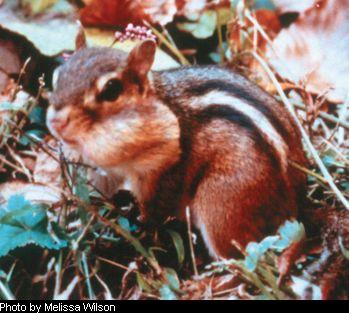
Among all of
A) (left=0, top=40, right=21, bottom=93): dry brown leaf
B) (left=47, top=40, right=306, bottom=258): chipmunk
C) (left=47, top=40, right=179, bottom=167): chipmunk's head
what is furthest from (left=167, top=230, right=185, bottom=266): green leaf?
(left=0, top=40, right=21, bottom=93): dry brown leaf

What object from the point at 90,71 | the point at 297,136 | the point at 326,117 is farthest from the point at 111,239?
the point at 326,117

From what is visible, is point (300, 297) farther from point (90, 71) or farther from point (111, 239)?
point (90, 71)

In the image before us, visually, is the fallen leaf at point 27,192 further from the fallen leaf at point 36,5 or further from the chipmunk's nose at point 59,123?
the fallen leaf at point 36,5

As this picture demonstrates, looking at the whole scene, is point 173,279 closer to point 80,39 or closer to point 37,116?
point 80,39

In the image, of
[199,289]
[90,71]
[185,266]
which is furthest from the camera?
A: [185,266]

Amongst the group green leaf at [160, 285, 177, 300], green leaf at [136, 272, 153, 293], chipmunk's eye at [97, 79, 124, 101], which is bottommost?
green leaf at [136, 272, 153, 293]

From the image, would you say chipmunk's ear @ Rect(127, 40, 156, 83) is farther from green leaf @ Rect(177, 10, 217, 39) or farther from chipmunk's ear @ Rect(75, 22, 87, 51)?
green leaf @ Rect(177, 10, 217, 39)

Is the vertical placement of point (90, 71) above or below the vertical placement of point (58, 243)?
above
